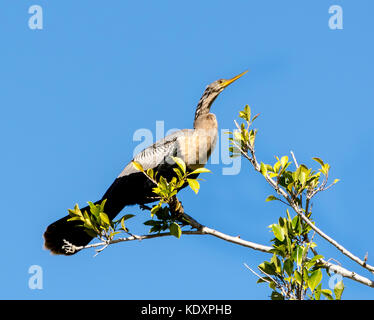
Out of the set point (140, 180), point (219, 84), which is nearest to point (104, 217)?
point (140, 180)

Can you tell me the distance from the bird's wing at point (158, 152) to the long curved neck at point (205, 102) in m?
0.53

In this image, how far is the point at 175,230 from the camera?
18.3 feet

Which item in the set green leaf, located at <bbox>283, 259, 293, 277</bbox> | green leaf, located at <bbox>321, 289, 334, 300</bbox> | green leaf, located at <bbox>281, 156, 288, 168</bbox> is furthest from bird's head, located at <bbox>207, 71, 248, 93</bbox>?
green leaf, located at <bbox>321, 289, 334, 300</bbox>

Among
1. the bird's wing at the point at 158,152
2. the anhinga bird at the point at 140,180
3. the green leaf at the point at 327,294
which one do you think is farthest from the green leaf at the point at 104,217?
the green leaf at the point at 327,294

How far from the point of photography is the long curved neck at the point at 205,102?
777 centimetres

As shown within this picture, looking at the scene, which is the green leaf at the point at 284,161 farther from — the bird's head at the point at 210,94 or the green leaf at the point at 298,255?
the bird's head at the point at 210,94

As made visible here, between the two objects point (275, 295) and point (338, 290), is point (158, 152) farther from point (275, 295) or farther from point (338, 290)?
point (338, 290)

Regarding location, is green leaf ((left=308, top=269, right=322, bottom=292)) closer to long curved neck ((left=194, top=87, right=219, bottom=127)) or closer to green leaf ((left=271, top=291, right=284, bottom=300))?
green leaf ((left=271, top=291, right=284, bottom=300))
